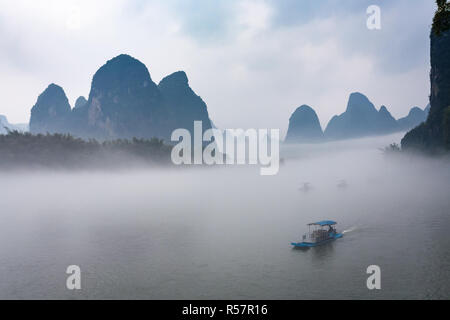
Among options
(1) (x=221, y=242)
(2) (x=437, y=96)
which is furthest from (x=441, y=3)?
(2) (x=437, y=96)

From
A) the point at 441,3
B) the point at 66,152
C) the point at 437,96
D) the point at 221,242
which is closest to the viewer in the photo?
the point at 441,3

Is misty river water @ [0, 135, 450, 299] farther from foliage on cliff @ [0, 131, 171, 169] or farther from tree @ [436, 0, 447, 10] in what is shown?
tree @ [436, 0, 447, 10]

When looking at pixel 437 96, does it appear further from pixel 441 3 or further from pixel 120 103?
pixel 120 103

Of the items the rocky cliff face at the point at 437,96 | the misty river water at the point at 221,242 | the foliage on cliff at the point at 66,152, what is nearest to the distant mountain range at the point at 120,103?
the foliage on cliff at the point at 66,152

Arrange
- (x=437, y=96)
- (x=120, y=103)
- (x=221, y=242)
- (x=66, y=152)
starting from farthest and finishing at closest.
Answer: (x=120, y=103)
(x=437, y=96)
(x=66, y=152)
(x=221, y=242)

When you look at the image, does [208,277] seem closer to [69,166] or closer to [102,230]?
[102,230]

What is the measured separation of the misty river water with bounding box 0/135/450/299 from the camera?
28156 millimetres

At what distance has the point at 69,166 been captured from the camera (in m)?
107

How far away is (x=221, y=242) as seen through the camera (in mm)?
43531

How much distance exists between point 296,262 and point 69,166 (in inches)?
3614

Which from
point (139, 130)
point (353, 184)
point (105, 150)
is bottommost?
point (353, 184)

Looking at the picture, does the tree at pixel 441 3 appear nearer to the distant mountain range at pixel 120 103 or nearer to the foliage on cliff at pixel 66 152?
the foliage on cliff at pixel 66 152

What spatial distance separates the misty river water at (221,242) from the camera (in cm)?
2816
